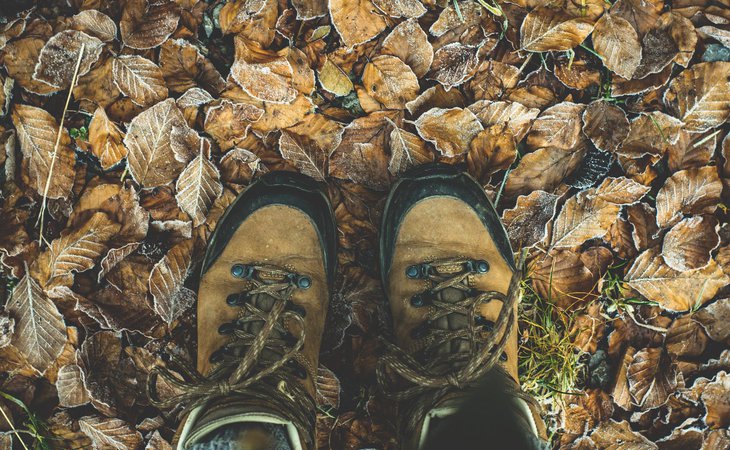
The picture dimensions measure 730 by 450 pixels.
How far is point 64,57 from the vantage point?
130 centimetres

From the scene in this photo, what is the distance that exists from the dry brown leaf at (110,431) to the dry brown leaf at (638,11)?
157cm

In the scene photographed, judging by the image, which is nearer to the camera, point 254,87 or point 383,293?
point 254,87

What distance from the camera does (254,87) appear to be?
4.33ft

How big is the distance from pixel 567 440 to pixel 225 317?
36.4 inches

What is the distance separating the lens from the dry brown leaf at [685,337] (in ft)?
4.63

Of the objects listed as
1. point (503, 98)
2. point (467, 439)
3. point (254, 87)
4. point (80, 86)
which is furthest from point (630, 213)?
point (80, 86)

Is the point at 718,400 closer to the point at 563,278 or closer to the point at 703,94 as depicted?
the point at 563,278

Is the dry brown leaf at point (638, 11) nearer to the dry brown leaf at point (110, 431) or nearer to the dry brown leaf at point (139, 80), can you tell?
the dry brown leaf at point (139, 80)

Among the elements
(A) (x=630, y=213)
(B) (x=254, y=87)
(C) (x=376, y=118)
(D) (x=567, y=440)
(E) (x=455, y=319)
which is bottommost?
(D) (x=567, y=440)

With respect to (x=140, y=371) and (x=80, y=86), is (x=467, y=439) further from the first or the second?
(x=80, y=86)

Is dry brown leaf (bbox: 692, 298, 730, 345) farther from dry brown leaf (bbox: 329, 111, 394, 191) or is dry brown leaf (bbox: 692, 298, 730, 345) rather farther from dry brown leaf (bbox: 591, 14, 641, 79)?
dry brown leaf (bbox: 329, 111, 394, 191)

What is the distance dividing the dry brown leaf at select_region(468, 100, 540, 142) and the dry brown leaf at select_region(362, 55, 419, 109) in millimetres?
162

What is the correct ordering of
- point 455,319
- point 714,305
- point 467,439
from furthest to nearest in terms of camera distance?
point 714,305 < point 455,319 < point 467,439

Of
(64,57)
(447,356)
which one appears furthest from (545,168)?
(64,57)
